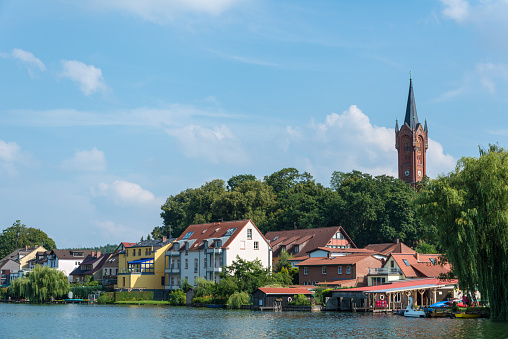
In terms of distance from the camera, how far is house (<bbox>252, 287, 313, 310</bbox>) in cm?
6625

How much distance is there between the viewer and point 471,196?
45.2 meters

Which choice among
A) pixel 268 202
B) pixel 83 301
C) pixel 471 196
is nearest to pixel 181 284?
pixel 83 301

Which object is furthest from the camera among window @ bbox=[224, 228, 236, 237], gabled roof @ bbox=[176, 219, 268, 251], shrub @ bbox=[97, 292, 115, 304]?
shrub @ bbox=[97, 292, 115, 304]

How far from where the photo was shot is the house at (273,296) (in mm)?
66250

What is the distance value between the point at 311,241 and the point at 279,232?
10389 mm

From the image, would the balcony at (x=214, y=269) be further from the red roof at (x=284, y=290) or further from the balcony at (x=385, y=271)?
the balcony at (x=385, y=271)

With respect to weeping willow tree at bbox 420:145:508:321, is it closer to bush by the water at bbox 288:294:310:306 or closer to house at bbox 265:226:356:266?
bush by the water at bbox 288:294:310:306

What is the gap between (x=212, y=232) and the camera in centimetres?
8738

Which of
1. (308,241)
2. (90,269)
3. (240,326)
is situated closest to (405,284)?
(240,326)

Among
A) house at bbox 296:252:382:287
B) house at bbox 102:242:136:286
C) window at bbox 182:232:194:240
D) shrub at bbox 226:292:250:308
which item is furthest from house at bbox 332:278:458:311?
house at bbox 102:242:136:286

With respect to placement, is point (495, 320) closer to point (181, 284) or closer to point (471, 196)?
point (471, 196)

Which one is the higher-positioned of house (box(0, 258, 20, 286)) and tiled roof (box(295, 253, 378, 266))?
tiled roof (box(295, 253, 378, 266))

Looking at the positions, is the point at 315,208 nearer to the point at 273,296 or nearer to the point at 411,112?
the point at 273,296

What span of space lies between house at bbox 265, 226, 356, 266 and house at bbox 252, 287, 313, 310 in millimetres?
18307
